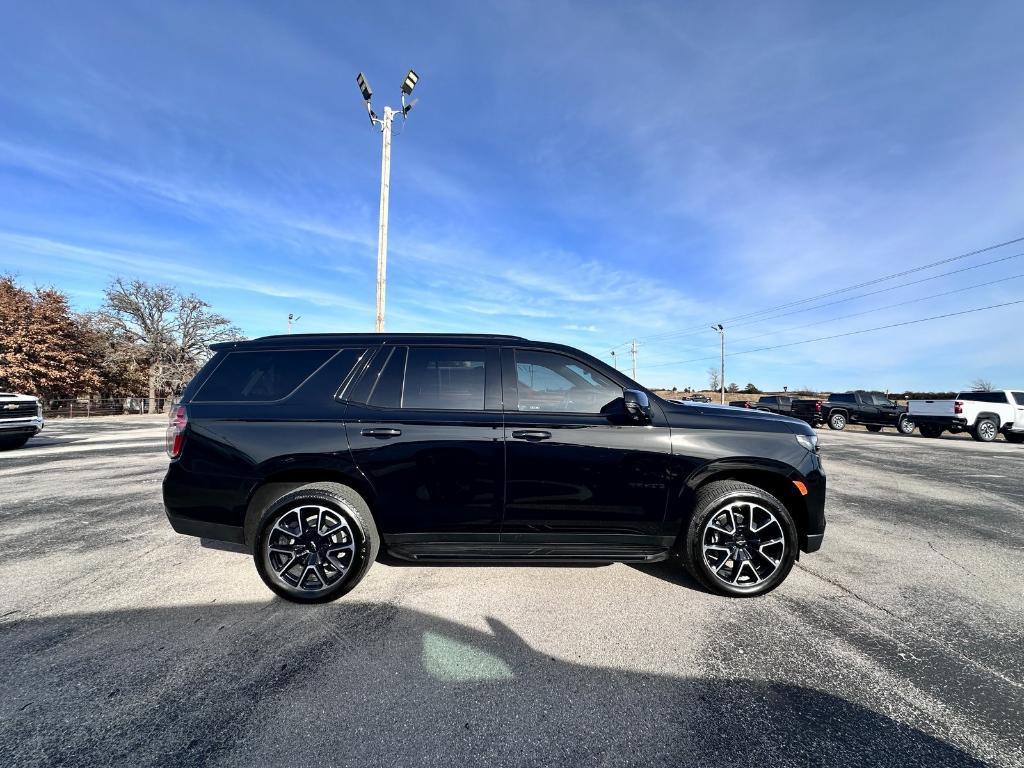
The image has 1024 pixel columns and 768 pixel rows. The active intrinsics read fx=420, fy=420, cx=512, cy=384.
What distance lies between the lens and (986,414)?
53.8ft

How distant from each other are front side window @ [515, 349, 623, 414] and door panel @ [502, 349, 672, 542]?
0.42 ft

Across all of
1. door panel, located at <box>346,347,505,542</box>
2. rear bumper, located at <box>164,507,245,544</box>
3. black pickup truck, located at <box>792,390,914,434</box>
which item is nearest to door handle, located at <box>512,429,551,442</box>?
door panel, located at <box>346,347,505,542</box>

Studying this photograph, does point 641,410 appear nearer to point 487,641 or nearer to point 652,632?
point 652,632

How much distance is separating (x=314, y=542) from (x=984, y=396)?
81.4 ft

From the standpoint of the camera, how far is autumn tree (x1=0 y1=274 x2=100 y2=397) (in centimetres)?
2573

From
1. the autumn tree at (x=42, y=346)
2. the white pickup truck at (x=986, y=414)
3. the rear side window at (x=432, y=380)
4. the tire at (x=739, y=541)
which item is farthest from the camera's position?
the autumn tree at (x=42, y=346)

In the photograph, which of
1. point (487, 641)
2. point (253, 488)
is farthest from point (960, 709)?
point (253, 488)

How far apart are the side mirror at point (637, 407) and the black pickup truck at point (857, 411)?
22.5 metres

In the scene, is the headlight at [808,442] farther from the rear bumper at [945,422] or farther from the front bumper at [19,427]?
the rear bumper at [945,422]

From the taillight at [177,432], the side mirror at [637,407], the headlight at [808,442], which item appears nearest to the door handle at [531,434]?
the side mirror at [637,407]

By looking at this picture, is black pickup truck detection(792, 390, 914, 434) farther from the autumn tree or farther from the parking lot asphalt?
the autumn tree

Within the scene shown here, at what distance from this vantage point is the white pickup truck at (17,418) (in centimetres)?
973

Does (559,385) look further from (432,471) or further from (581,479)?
(432,471)

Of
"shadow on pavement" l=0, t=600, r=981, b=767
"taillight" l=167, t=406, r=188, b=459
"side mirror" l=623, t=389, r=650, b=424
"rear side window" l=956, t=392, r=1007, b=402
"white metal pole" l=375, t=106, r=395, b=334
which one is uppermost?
"white metal pole" l=375, t=106, r=395, b=334
